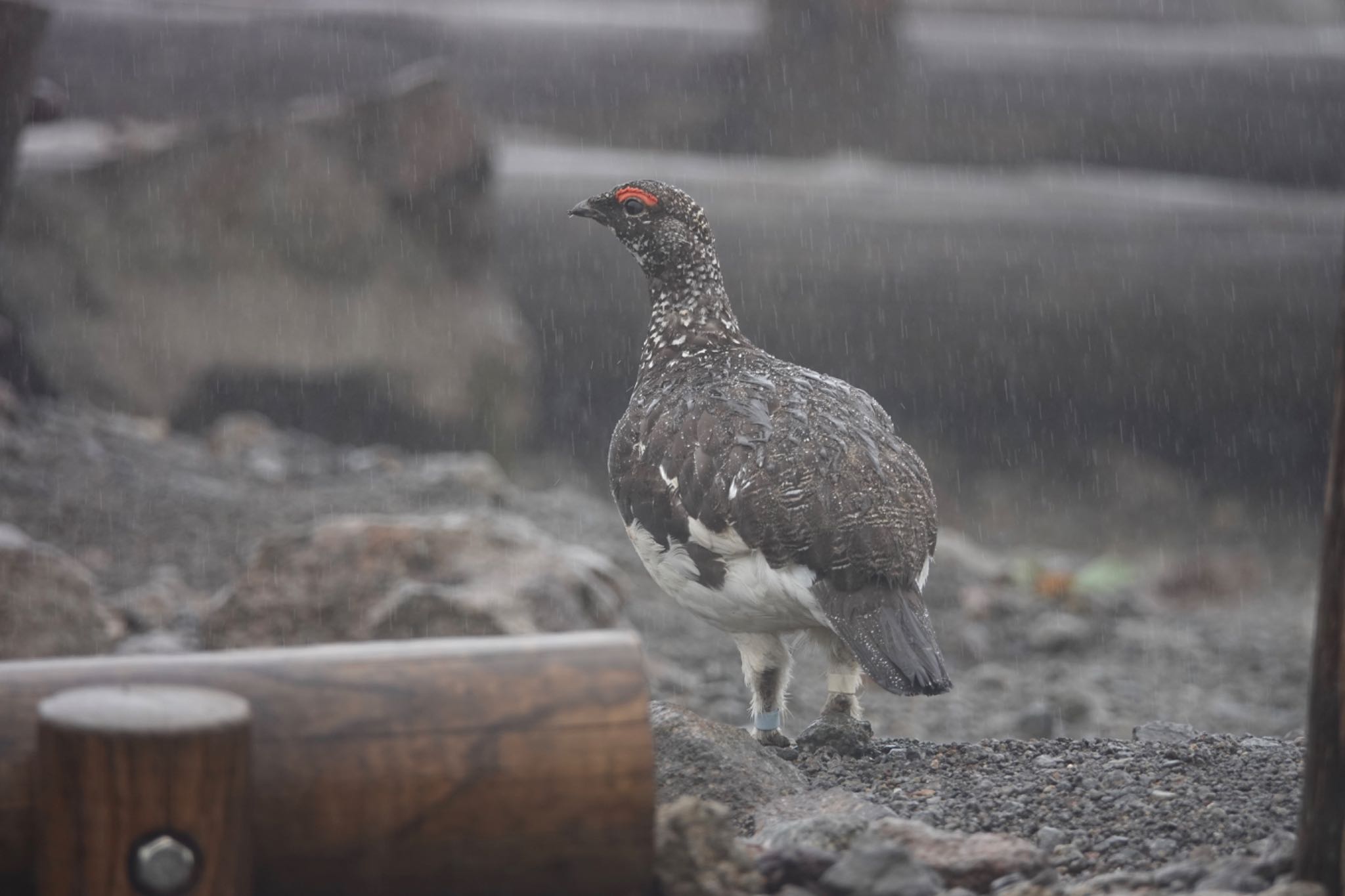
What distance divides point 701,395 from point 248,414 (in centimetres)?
514

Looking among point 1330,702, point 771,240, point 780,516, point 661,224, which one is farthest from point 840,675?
point 771,240

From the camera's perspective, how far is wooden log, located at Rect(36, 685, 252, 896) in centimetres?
191

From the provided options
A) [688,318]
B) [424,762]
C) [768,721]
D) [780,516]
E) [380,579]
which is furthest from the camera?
[380,579]

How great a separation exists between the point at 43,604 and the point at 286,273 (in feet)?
12.5

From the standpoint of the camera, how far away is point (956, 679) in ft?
22.1

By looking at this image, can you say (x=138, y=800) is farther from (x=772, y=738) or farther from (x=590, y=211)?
(x=590, y=211)

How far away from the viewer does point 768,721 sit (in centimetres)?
414

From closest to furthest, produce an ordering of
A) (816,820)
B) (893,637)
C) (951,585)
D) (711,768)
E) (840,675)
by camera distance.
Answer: (816,820), (711,768), (893,637), (840,675), (951,585)

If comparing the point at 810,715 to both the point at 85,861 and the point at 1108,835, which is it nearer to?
the point at 1108,835

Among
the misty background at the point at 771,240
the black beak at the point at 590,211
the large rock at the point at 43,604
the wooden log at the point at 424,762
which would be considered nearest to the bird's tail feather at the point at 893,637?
the wooden log at the point at 424,762

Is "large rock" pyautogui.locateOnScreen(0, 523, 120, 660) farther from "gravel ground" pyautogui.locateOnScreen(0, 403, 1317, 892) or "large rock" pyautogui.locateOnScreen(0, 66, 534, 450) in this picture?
"large rock" pyautogui.locateOnScreen(0, 66, 534, 450)

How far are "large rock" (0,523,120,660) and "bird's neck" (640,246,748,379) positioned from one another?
2.33 meters

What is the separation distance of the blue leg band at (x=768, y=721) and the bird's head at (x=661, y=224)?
1407mm

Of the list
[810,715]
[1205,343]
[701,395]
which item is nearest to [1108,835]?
[701,395]
